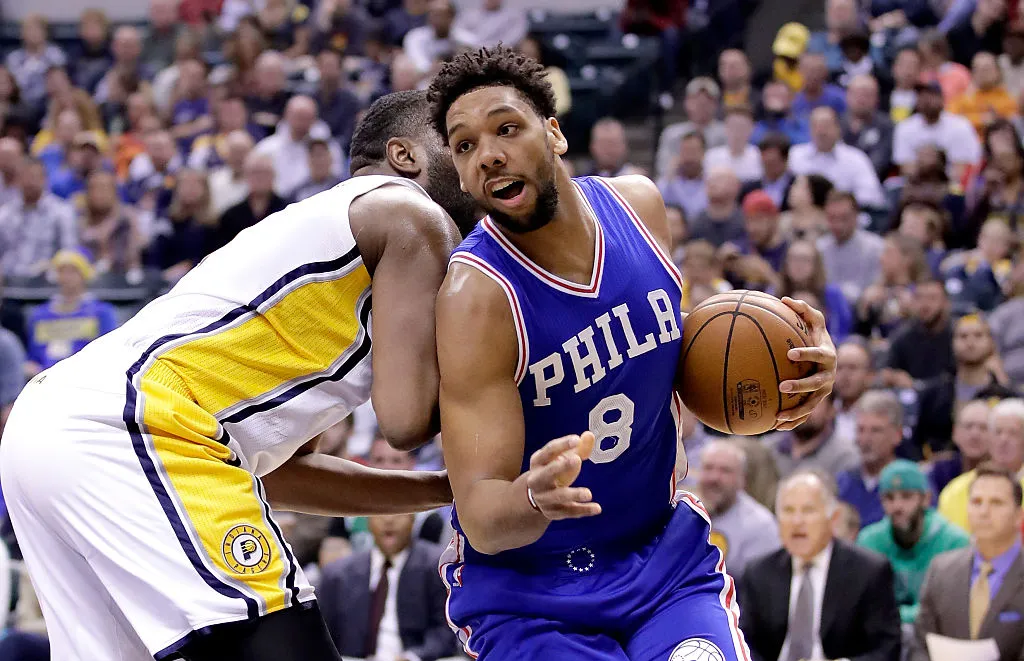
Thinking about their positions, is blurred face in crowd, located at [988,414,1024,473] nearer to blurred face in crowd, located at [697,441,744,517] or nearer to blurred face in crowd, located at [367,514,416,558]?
blurred face in crowd, located at [697,441,744,517]

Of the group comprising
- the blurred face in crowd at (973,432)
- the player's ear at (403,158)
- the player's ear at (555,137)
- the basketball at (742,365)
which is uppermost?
the player's ear at (555,137)

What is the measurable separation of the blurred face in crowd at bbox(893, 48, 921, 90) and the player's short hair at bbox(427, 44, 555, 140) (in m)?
8.61

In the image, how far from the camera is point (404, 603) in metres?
6.92

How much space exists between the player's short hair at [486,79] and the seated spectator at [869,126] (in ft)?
26.8

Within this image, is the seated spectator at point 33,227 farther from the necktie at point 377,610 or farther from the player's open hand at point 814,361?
the player's open hand at point 814,361

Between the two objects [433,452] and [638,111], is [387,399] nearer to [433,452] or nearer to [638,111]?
[433,452]

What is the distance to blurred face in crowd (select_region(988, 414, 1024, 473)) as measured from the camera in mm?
7164

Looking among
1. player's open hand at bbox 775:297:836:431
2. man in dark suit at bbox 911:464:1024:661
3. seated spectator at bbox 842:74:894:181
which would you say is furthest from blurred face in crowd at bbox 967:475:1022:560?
seated spectator at bbox 842:74:894:181

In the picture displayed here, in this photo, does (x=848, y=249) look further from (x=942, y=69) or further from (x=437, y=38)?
(x=437, y=38)

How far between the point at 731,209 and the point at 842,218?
88cm

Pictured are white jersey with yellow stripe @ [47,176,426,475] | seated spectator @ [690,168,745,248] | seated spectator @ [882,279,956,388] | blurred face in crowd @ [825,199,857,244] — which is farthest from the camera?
seated spectator @ [690,168,745,248]

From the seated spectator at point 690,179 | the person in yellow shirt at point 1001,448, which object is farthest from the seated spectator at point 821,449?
the seated spectator at point 690,179

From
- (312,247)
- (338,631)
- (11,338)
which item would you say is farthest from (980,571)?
(11,338)

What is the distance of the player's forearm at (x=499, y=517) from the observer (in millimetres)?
3018
